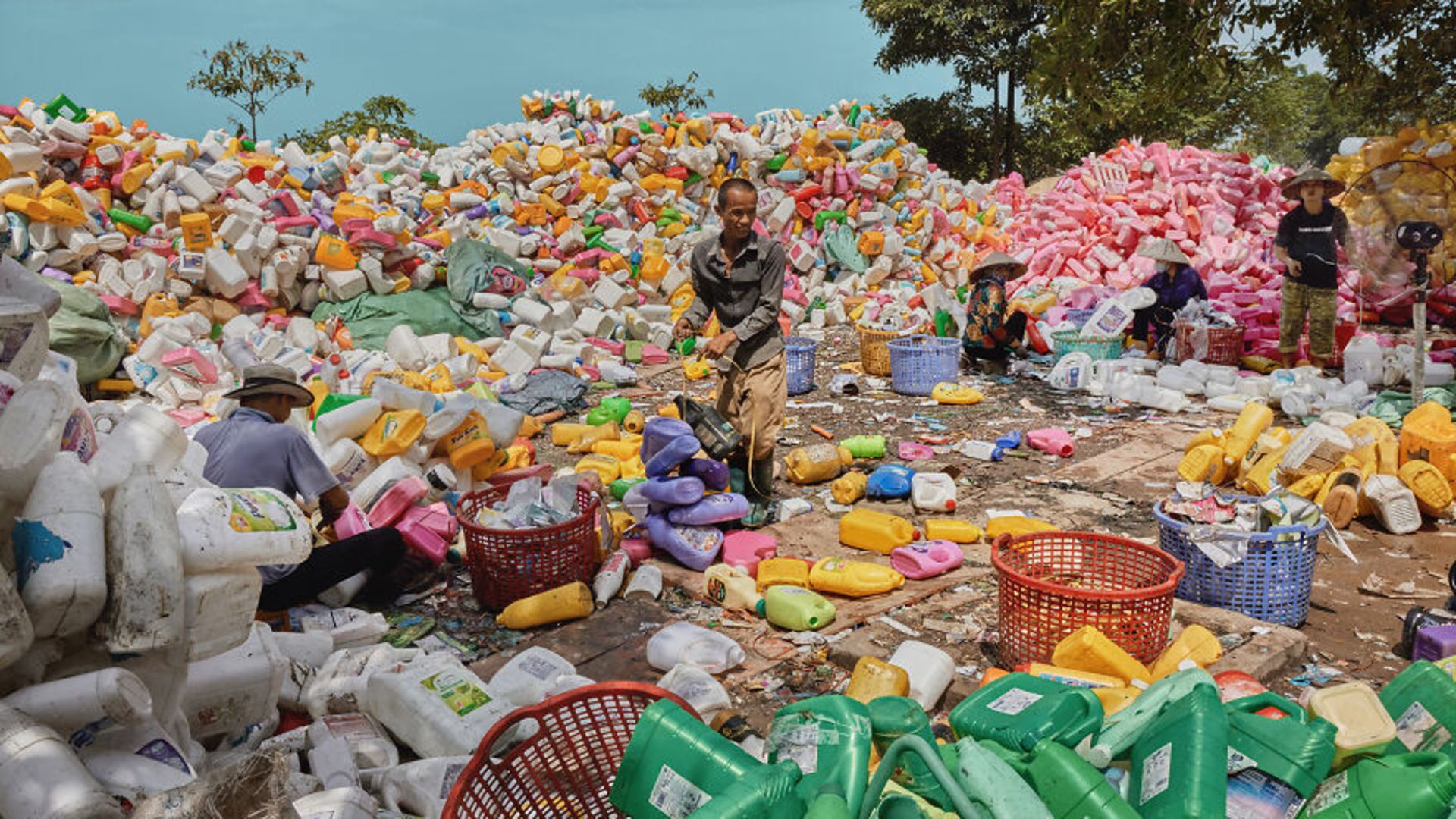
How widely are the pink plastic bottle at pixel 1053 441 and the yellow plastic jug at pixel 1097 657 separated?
3.27m

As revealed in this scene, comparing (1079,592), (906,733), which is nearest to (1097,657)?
(1079,592)

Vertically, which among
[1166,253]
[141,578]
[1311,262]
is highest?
[1166,253]

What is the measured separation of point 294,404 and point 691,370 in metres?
4.73

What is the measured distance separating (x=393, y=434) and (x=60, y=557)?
8.51 ft

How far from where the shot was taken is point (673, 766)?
78.7 inches

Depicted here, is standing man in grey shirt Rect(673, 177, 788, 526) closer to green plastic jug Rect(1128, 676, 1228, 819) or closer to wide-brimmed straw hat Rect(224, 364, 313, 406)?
wide-brimmed straw hat Rect(224, 364, 313, 406)

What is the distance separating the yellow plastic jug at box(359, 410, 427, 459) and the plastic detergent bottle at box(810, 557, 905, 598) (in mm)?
2055

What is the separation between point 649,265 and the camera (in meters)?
10.2

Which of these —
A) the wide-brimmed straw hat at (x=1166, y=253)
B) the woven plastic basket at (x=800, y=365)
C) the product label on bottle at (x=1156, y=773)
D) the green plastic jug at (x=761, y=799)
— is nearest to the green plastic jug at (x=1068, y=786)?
the product label on bottle at (x=1156, y=773)

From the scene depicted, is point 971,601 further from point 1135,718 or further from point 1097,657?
point 1135,718

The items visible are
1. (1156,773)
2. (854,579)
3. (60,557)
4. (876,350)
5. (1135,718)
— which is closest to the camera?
(1156,773)

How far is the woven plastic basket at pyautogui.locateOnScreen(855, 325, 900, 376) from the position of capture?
847 cm

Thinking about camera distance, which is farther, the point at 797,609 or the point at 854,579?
the point at 854,579

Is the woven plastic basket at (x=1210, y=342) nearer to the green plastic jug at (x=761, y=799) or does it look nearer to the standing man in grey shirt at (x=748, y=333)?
the standing man in grey shirt at (x=748, y=333)
